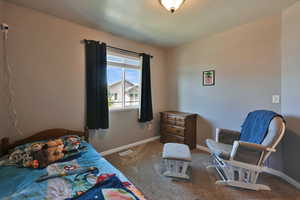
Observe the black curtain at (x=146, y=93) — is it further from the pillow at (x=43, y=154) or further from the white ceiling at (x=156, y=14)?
the pillow at (x=43, y=154)

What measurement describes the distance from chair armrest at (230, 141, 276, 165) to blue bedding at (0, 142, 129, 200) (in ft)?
4.75

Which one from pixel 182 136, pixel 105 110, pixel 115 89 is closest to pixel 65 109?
pixel 105 110

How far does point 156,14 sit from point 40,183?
2.46 meters

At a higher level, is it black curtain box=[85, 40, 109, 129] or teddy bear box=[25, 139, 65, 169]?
black curtain box=[85, 40, 109, 129]

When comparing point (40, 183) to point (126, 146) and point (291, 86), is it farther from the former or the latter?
point (291, 86)

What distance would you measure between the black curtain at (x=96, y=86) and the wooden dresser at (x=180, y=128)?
1.46 metres

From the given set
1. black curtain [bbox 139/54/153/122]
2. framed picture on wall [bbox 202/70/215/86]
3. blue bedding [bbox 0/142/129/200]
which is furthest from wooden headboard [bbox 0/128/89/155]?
framed picture on wall [bbox 202/70/215/86]

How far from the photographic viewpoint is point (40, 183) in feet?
3.86

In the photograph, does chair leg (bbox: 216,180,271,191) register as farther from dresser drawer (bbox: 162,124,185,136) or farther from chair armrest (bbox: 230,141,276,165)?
dresser drawer (bbox: 162,124,185,136)

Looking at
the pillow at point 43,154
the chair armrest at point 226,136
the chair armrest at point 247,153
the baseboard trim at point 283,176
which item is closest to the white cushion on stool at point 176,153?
the chair armrest at point 247,153

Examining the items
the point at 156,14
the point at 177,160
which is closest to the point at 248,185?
the point at 177,160

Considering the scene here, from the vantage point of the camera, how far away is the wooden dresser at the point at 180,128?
301cm

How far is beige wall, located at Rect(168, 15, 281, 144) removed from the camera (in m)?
2.21

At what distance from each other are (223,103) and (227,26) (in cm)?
144
